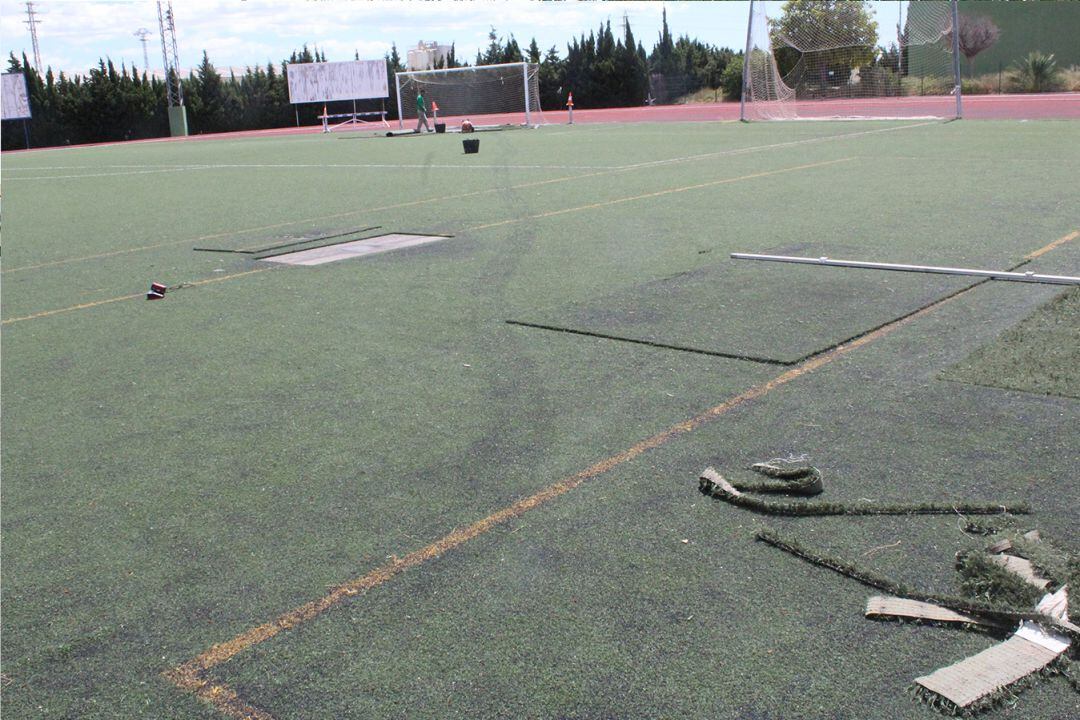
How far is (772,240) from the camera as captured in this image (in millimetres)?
10461

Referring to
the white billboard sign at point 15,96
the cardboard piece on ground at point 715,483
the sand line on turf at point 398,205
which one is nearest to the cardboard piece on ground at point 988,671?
the cardboard piece on ground at point 715,483

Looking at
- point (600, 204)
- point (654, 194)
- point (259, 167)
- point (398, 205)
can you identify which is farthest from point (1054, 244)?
Answer: point (259, 167)

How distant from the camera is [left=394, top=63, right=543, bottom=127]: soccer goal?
45.9 m

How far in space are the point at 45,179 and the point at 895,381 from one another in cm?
2508

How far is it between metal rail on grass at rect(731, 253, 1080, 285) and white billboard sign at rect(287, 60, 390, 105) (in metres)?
44.9

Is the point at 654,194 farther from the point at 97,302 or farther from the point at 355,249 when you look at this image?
the point at 97,302

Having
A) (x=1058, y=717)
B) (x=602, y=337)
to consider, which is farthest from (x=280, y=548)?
(x=602, y=337)

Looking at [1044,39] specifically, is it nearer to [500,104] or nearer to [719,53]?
[719,53]

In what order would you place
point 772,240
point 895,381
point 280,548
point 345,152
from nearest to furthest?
point 280,548
point 895,381
point 772,240
point 345,152

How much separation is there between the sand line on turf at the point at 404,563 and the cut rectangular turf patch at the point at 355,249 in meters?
6.02

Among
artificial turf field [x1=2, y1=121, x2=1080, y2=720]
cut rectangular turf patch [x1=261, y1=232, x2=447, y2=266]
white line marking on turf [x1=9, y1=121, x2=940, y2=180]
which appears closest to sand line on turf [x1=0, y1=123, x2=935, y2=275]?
white line marking on turf [x1=9, y1=121, x2=940, y2=180]

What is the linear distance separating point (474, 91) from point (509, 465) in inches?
1727

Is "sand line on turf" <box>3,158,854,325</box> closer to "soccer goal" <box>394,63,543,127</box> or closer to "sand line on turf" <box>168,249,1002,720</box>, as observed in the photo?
"sand line on turf" <box>168,249,1002,720</box>

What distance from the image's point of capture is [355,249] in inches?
439
